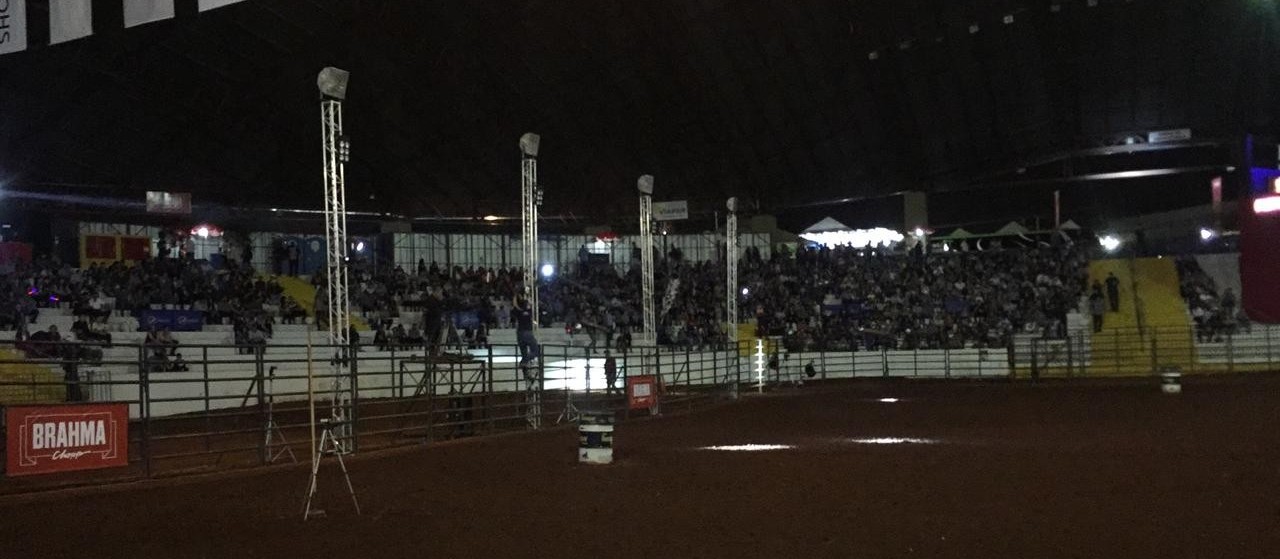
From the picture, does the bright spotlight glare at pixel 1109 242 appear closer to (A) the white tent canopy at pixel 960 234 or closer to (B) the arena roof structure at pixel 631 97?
(B) the arena roof structure at pixel 631 97

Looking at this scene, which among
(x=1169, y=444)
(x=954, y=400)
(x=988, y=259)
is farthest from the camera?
(x=988, y=259)

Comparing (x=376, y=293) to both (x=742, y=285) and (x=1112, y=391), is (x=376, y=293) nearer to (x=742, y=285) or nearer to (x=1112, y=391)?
(x=742, y=285)

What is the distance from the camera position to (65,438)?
12.3 meters

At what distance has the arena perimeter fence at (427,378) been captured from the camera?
15227 millimetres

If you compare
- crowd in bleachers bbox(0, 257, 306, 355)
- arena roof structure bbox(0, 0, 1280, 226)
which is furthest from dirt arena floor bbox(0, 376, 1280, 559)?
arena roof structure bbox(0, 0, 1280, 226)

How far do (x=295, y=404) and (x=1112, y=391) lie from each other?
20.8m

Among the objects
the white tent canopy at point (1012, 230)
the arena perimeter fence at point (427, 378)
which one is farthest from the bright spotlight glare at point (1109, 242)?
the arena perimeter fence at point (427, 378)

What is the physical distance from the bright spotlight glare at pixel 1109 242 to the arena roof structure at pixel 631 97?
263cm

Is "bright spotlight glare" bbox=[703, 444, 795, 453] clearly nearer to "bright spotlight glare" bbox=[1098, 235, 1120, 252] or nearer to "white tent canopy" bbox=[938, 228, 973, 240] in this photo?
"bright spotlight glare" bbox=[1098, 235, 1120, 252]

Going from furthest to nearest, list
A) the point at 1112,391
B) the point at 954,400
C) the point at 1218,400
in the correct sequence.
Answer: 1. the point at 1112,391
2. the point at 954,400
3. the point at 1218,400

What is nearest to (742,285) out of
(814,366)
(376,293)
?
(814,366)

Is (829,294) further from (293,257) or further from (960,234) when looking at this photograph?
(293,257)

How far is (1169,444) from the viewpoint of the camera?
15.7 metres

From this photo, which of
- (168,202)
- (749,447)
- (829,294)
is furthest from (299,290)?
(749,447)
